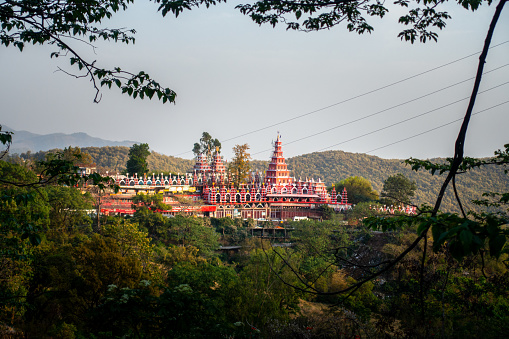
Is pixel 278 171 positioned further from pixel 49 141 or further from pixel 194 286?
pixel 49 141

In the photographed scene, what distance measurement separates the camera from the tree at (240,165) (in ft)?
133

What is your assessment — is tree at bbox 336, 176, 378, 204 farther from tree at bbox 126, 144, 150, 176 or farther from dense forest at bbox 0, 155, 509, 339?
tree at bbox 126, 144, 150, 176

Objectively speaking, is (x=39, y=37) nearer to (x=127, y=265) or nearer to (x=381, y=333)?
(x=127, y=265)

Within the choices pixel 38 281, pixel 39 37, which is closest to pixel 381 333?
pixel 39 37

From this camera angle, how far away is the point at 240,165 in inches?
1609

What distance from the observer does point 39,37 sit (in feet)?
20.3

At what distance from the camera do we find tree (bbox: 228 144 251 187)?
40656mm

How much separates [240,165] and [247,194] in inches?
167

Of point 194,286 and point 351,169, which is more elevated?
point 351,169

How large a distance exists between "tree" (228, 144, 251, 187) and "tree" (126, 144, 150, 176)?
8414 millimetres

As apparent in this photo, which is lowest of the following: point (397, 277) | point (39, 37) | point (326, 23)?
point (397, 277)

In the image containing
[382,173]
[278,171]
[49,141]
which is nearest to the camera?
[278,171]

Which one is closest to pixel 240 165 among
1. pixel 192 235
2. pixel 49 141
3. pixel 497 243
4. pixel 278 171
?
pixel 278 171

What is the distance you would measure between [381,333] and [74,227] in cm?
1762
